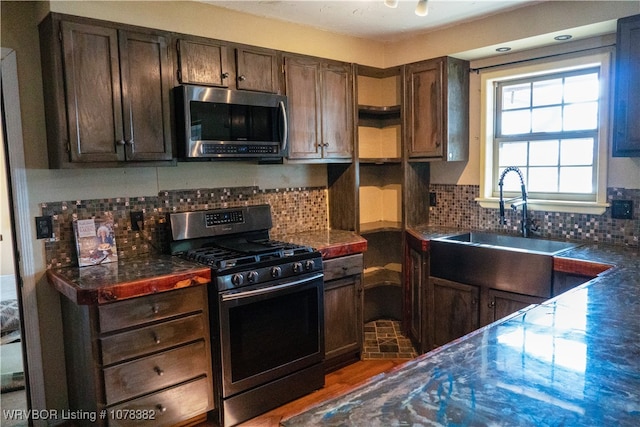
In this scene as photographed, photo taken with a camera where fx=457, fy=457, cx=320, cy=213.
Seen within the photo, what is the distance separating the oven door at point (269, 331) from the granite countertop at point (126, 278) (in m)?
0.24

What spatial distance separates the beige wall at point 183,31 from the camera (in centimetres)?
248

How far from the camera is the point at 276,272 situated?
8.73ft

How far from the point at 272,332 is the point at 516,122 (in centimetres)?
237

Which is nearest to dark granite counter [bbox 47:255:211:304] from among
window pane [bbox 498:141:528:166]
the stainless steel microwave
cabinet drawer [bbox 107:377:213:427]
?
cabinet drawer [bbox 107:377:213:427]

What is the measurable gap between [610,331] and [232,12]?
271cm

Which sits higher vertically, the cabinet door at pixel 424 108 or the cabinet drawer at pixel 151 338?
the cabinet door at pixel 424 108

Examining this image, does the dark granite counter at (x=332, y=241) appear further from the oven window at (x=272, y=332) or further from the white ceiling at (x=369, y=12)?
the white ceiling at (x=369, y=12)

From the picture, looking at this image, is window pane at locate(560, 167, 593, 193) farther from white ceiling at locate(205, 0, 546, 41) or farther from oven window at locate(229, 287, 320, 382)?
oven window at locate(229, 287, 320, 382)

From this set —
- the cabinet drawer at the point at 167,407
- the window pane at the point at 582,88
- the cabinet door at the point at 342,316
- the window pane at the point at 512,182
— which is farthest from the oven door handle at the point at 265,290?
the window pane at the point at 582,88

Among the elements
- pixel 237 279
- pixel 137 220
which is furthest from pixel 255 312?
pixel 137 220

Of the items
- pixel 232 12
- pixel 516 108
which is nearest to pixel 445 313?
pixel 516 108

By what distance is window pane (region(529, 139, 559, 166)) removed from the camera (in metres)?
3.27

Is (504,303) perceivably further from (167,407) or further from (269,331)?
(167,407)

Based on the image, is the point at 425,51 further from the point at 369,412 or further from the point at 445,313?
the point at 369,412
